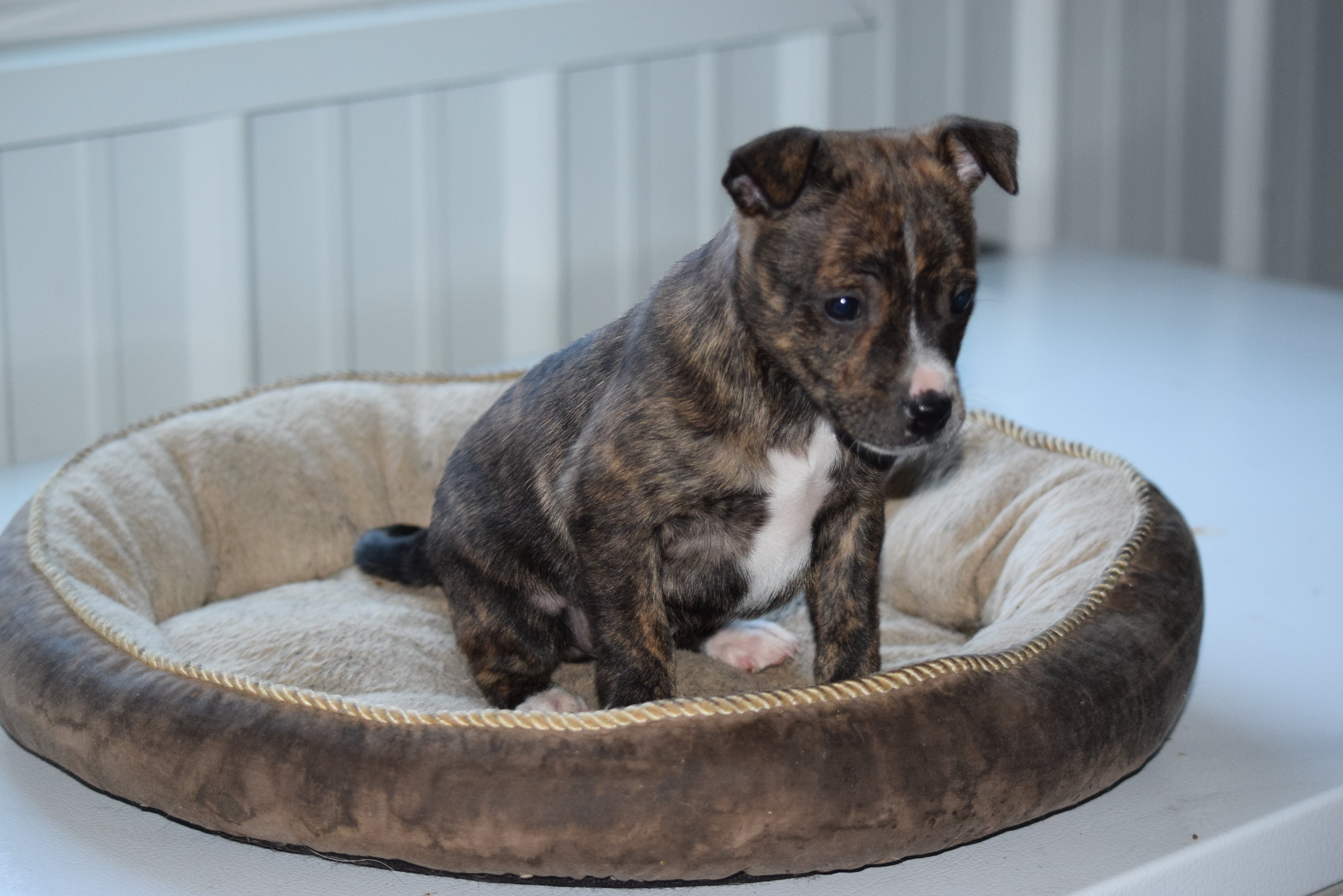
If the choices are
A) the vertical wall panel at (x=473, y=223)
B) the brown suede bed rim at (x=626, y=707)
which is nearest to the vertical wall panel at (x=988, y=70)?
the vertical wall panel at (x=473, y=223)

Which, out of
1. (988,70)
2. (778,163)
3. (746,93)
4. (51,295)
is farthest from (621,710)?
(988,70)

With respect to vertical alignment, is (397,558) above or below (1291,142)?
below

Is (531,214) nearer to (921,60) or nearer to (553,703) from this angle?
(921,60)

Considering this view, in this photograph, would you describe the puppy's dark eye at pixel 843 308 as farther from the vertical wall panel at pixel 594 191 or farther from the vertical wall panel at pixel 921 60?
the vertical wall panel at pixel 921 60

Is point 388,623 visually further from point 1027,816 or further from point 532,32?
point 532,32

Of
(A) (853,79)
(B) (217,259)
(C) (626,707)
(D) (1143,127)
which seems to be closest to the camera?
(C) (626,707)

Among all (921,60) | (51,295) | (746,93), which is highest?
→ (921,60)

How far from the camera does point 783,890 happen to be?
2.00m

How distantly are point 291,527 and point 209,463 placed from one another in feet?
0.73

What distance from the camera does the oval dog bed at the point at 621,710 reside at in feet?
6.22

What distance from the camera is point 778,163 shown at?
1885mm

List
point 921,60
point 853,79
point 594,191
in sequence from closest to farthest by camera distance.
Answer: point 594,191 → point 853,79 → point 921,60

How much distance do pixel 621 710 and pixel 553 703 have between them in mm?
514

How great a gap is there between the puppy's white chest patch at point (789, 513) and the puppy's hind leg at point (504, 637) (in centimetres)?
37
